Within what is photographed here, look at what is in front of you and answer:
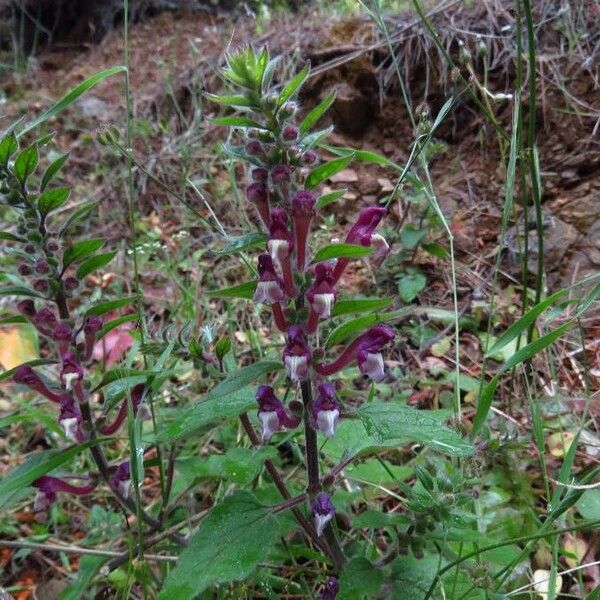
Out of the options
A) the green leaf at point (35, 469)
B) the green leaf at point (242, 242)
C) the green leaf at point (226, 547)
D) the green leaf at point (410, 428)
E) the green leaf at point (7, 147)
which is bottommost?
the green leaf at point (226, 547)

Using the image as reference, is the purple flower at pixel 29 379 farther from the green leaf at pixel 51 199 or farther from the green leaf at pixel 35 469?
the green leaf at pixel 51 199

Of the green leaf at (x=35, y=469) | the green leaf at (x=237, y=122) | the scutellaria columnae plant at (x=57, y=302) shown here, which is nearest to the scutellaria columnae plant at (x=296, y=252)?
the green leaf at (x=237, y=122)

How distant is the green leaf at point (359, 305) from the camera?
1.18 metres

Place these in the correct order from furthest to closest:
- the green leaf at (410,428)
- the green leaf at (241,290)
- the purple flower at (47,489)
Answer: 1. the purple flower at (47,489)
2. the green leaf at (241,290)
3. the green leaf at (410,428)

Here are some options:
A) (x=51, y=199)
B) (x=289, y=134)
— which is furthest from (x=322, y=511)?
(x=51, y=199)

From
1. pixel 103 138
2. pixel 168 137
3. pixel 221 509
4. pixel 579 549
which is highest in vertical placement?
pixel 103 138

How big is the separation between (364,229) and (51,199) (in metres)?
0.71

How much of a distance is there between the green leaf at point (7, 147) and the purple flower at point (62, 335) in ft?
1.33

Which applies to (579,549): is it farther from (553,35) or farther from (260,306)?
(553,35)

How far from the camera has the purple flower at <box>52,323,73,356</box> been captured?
5.02 ft

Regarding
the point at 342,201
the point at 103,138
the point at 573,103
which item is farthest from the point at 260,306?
the point at 573,103

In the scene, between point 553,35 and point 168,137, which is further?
point 168,137

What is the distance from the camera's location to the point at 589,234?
105 inches

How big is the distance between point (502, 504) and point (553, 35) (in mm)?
2372
